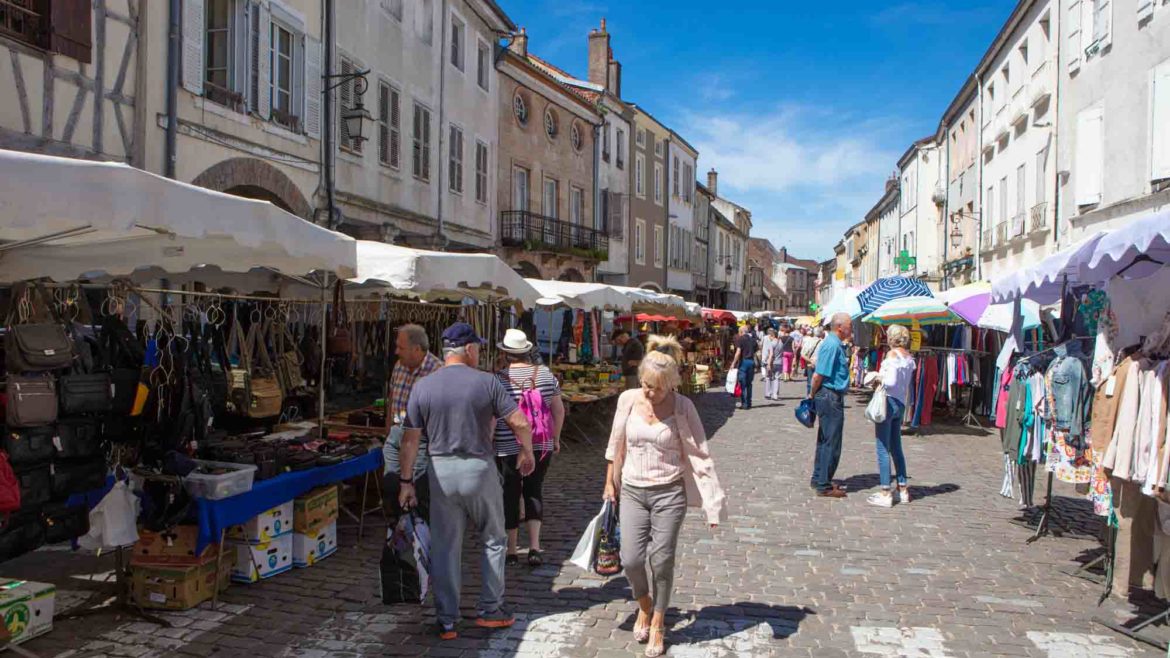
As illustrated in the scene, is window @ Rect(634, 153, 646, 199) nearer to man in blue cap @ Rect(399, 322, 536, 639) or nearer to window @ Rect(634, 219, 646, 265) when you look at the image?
window @ Rect(634, 219, 646, 265)

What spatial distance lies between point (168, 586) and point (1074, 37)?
18118 millimetres

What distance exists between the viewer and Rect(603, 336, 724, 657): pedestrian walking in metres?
4.29

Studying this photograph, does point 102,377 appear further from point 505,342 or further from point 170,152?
point 170,152

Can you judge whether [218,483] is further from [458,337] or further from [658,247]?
[658,247]

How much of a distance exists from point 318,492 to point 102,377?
1.63 metres

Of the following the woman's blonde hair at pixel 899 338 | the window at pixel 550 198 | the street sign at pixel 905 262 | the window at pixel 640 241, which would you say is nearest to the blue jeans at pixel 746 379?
the woman's blonde hair at pixel 899 338

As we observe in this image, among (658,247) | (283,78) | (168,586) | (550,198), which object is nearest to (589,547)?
(168,586)

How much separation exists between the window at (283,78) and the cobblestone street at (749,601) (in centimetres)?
782

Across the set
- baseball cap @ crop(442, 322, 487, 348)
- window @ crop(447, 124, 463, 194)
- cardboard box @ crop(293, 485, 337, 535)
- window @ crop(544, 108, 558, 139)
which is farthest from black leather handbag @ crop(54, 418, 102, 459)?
window @ crop(544, 108, 558, 139)

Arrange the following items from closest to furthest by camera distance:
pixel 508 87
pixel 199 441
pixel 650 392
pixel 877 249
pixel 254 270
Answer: pixel 650 392 → pixel 199 441 → pixel 254 270 → pixel 508 87 → pixel 877 249

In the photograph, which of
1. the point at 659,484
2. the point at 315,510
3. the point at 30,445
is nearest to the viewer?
the point at 659,484

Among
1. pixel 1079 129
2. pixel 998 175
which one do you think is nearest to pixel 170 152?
pixel 1079 129

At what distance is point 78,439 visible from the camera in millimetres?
4844

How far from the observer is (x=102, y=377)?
4988mm
